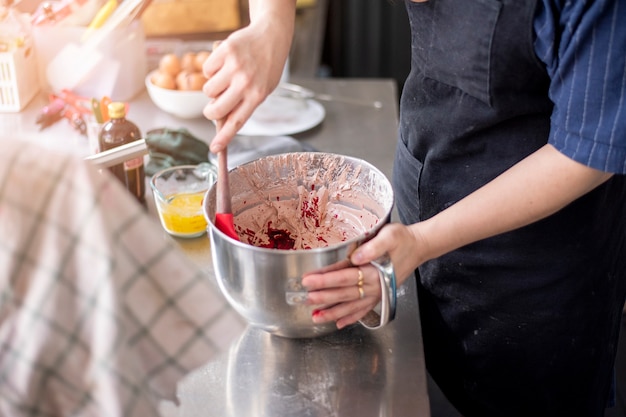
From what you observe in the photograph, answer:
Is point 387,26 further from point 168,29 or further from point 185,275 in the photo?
point 185,275

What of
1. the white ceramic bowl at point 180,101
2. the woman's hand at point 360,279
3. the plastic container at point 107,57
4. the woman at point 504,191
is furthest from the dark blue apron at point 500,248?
the plastic container at point 107,57

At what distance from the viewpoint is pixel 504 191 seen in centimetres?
95

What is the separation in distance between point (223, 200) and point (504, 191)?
0.39 m

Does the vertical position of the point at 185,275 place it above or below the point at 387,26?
above

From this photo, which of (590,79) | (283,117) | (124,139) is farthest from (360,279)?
(283,117)

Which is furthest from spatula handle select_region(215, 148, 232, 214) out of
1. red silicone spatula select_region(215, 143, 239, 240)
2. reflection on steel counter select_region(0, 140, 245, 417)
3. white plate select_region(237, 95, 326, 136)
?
white plate select_region(237, 95, 326, 136)

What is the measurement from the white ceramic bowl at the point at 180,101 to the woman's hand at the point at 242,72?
0.61 m

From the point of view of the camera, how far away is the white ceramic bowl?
1.71m

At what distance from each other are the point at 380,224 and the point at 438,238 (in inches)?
3.2

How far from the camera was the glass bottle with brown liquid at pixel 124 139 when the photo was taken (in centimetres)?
138

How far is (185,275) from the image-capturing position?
70cm

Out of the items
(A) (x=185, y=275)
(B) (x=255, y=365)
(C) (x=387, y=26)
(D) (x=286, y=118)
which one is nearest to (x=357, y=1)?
(C) (x=387, y=26)

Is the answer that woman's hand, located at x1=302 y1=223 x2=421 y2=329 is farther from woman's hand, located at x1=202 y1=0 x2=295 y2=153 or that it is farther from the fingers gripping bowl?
woman's hand, located at x1=202 y1=0 x2=295 y2=153

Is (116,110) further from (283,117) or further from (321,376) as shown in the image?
(321,376)
